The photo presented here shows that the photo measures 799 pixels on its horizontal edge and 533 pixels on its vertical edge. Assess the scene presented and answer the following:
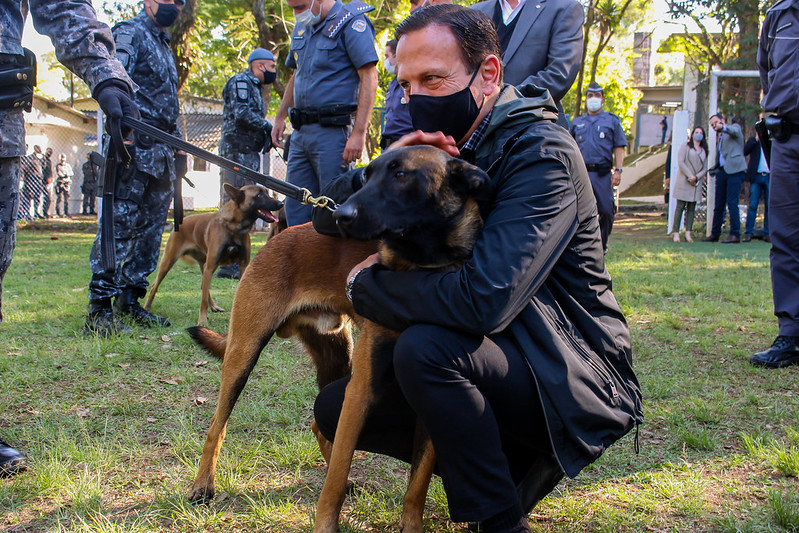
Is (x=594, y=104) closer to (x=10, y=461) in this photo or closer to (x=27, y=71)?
(x=27, y=71)

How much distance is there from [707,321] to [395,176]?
442 centimetres

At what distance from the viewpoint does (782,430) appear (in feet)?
10.2

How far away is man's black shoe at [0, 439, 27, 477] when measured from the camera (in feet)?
8.49

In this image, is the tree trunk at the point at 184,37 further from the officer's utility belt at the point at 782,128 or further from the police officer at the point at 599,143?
the officer's utility belt at the point at 782,128

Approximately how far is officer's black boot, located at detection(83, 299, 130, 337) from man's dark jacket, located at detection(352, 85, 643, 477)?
137 inches

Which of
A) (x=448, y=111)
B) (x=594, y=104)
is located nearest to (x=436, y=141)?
(x=448, y=111)

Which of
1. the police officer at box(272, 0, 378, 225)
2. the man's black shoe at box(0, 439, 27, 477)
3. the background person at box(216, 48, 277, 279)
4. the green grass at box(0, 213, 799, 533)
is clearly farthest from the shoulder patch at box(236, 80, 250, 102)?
the man's black shoe at box(0, 439, 27, 477)

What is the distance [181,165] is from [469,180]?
411 cm

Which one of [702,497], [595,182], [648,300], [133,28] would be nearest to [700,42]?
[595,182]

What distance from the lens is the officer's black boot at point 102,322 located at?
16.0 feet

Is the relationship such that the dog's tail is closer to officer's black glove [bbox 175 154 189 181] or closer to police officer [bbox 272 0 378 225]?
police officer [bbox 272 0 378 225]

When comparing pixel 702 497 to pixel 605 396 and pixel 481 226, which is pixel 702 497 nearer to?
pixel 605 396

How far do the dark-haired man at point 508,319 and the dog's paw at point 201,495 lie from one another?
2.84 ft

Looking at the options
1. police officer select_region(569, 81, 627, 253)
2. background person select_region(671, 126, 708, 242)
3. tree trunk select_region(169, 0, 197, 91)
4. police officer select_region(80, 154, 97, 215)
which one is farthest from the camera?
police officer select_region(80, 154, 97, 215)
